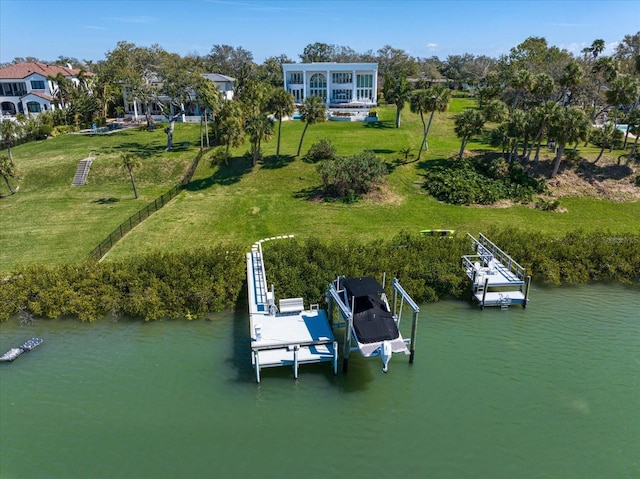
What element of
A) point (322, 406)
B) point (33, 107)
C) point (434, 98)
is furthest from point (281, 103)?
point (33, 107)

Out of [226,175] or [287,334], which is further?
[226,175]

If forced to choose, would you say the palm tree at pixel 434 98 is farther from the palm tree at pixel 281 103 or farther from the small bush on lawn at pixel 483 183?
the palm tree at pixel 281 103

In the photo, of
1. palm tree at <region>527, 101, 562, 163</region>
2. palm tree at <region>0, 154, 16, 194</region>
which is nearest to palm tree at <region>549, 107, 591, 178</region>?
palm tree at <region>527, 101, 562, 163</region>

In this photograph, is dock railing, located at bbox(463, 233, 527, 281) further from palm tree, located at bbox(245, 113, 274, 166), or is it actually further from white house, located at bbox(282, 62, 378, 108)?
white house, located at bbox(282, 62, 378, 108)

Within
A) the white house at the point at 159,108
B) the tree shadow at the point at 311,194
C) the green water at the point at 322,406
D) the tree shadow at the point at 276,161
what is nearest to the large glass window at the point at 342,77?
the white house at the point at 159,108

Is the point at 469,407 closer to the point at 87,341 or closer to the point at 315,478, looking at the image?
the point at 315,478

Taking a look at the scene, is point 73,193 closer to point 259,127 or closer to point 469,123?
point 259,127
